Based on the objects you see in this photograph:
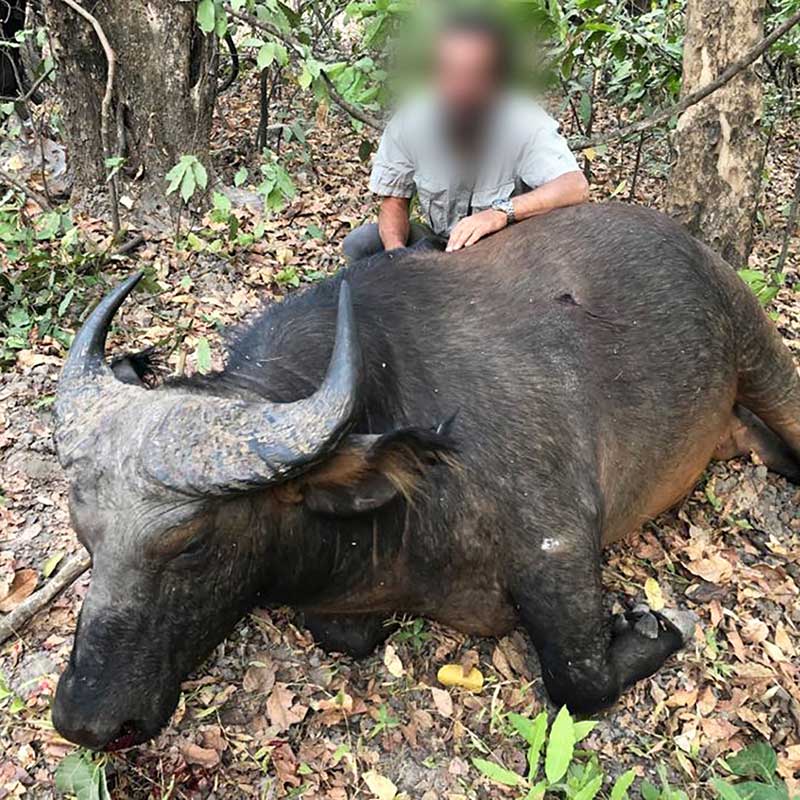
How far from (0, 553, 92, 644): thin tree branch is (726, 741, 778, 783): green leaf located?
9.21ft

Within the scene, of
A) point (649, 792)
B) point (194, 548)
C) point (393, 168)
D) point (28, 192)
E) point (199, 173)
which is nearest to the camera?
point (194, 548)

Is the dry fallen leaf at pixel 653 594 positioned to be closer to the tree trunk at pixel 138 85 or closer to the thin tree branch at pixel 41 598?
the thin tree branch at pixel 41 598

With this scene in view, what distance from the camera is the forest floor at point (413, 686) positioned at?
336 centimetres

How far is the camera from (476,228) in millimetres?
4371

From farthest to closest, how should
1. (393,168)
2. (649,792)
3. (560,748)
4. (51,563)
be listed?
(393,168) < (51,563) < (649,792) < (560,748)

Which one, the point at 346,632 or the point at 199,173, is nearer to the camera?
the point at 346,632

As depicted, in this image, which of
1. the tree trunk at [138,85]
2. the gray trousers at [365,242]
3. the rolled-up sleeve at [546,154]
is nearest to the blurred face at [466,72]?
the rolled-up sleeve at [546,154]

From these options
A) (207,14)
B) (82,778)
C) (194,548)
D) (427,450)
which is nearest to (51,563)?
(82,778)

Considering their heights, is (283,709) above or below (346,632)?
below

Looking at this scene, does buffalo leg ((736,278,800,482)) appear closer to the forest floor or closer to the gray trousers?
the forest floor

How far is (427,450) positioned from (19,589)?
7.25 feet

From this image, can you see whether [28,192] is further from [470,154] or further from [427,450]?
[427,450]

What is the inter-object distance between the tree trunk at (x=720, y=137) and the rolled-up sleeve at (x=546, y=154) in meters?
1.28

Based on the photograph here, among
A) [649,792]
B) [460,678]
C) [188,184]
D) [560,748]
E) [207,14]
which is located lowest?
[460,678]
